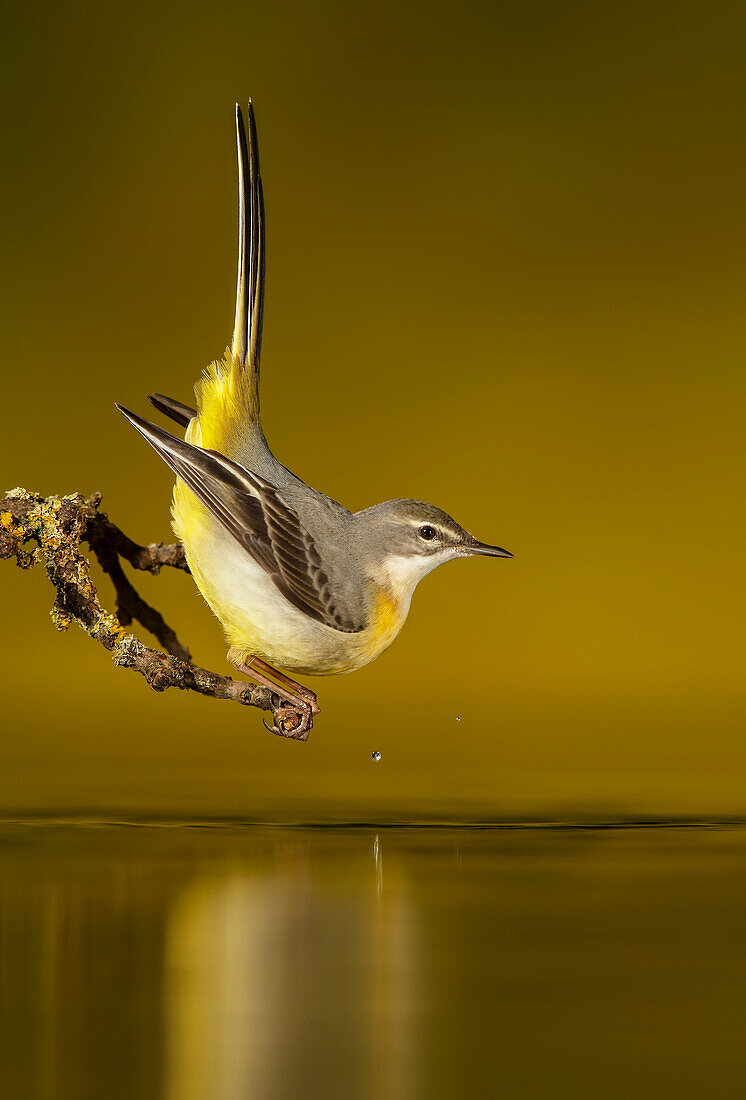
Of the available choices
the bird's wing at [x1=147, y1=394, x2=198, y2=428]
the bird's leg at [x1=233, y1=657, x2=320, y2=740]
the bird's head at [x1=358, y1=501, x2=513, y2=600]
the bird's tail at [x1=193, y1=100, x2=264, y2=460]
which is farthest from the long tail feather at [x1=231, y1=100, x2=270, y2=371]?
the bird's leg at [x1=233, y1=657, x2=320, y2=740]

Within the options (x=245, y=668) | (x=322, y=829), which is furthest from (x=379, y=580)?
(x=322, y=829)

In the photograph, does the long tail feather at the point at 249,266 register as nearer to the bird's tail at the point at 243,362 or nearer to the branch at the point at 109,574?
the bird's tail at the point at 243,362

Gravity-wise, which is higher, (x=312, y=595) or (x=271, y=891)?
(x=312, y=595)

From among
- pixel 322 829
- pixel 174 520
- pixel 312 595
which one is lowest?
pixel 322 829

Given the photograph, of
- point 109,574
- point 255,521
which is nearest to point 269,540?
point 255,521

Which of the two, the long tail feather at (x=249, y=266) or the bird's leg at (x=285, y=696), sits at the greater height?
the long tail feather at (x=249, y=266)

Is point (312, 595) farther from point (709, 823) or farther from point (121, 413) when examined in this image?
point (709, 823)

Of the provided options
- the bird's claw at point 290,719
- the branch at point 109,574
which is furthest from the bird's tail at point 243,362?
the bird's claw at point 290,719
